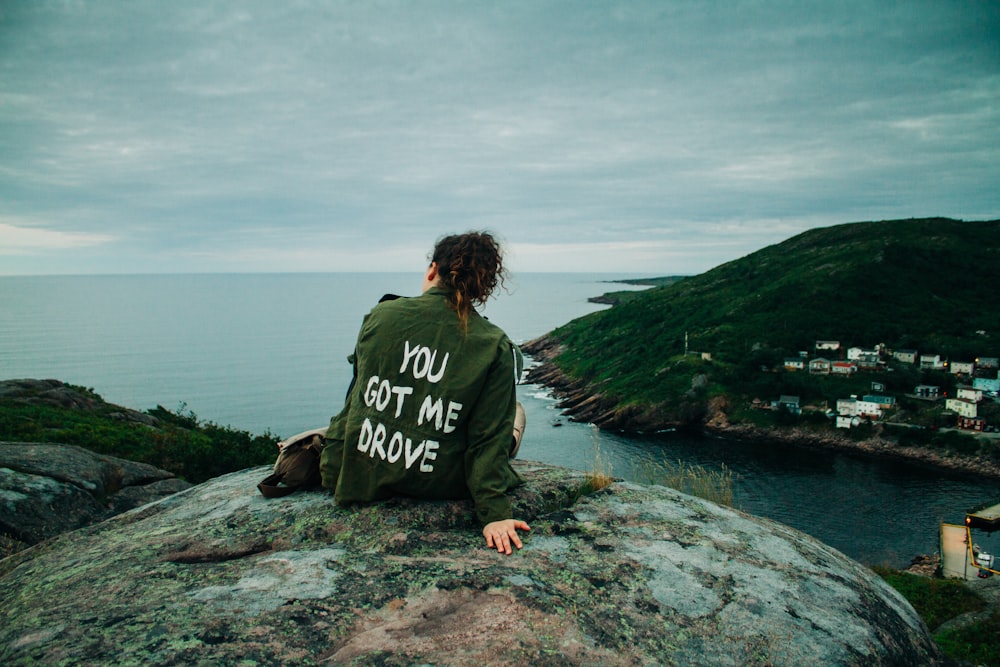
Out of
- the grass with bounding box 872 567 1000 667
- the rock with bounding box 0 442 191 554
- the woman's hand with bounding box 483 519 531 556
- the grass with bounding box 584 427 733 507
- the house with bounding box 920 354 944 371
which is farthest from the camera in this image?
the house with bounding box 920 354 944 371

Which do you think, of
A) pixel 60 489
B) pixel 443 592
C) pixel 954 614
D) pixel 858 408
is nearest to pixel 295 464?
pixel 443 592

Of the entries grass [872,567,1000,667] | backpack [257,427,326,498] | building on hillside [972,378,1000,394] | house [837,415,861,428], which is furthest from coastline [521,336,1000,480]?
backpack [257,427,326,498]

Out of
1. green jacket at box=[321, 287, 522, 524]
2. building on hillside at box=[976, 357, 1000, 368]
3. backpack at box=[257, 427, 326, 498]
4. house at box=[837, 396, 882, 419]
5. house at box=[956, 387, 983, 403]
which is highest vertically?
green jacket at box=[321, 287, 522, 524]

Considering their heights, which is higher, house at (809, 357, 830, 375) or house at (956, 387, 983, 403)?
house at (809, 357, 830, 375)

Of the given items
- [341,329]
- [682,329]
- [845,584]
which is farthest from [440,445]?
[341,329]

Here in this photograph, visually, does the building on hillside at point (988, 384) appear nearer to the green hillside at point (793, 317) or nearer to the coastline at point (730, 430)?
the green hillside at point (793, 317)

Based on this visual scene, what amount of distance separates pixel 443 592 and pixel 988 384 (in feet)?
304

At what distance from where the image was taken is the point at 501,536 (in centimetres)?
363

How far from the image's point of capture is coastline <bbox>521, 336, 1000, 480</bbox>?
188 ft

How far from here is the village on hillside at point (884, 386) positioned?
65.1m

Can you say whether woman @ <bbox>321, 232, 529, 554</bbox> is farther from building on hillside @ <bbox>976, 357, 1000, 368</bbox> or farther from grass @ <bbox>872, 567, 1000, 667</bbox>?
building on hillside @ <bbox>976, 357, 1000, 368</bbox>

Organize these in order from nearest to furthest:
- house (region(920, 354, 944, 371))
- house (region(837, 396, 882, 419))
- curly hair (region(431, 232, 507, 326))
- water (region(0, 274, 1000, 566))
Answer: curly hair (region(431, 232, 507, 326)) → water (region(0, 274, 1000, 566)) → house (region(837, 396, 882, 419)) → house (region(920, 354, 944, 371))

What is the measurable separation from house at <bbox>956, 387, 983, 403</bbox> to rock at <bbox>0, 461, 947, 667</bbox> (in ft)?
269

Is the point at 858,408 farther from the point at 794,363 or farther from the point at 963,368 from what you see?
the point at 963,368
